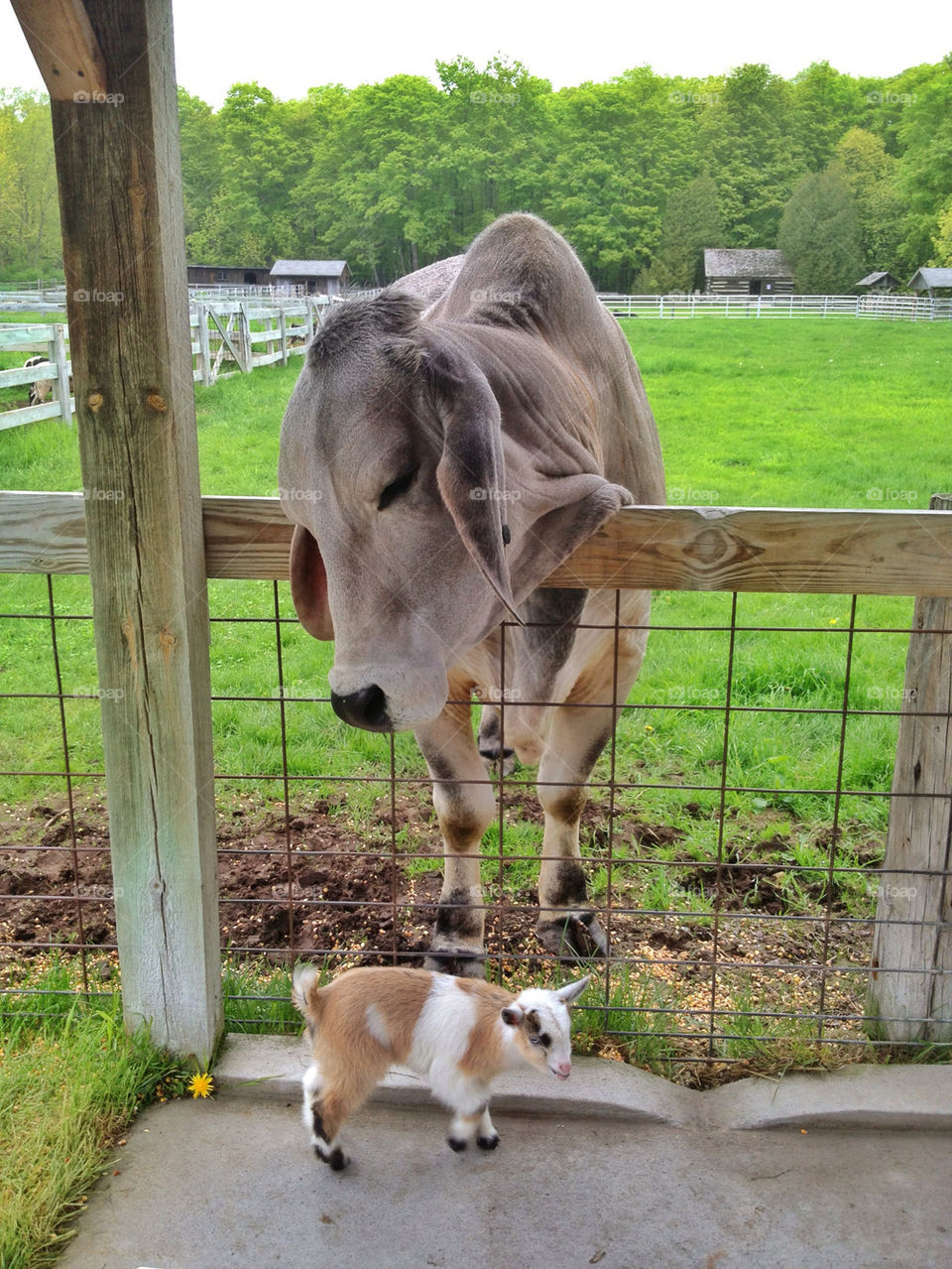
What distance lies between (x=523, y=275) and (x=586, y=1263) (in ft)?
8.33

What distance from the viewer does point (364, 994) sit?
7.68ft

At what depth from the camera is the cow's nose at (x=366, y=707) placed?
1.86m

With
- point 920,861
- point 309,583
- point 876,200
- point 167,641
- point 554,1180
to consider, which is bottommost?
point 554,1180

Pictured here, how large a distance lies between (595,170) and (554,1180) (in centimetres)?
1109

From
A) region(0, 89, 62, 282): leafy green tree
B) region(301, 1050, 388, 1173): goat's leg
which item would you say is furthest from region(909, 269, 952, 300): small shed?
region(301, 1050, 388, 1173): goat's leg

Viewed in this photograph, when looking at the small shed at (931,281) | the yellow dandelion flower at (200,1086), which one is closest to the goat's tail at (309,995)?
the yellow dandelion flower at (200,1086)

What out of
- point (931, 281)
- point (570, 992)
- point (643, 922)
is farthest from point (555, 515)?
point (931, 281)

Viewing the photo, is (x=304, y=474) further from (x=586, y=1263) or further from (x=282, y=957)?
(x=282, y=957)

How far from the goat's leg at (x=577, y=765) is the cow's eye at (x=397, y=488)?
56.1 inches

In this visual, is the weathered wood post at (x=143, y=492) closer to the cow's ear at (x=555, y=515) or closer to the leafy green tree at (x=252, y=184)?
the cow's ear at (x=555, y=515)

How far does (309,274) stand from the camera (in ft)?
23.4

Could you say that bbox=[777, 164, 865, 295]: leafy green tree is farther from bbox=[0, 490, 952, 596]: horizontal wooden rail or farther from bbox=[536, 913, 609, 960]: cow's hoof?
bbox=[0, 490, 952, 596]: horizontal wooden rail

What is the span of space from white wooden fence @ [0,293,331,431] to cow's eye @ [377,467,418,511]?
7095 mm

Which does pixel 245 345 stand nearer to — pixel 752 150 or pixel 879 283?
pixel 752 150
